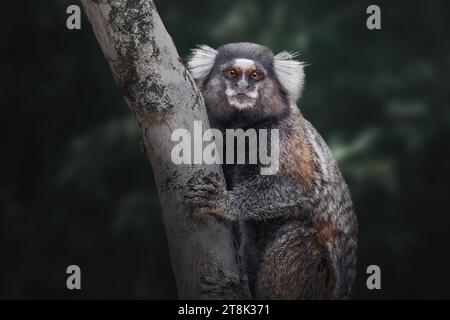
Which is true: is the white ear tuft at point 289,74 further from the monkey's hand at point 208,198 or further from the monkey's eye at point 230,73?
the monkey's hand at point 208,198

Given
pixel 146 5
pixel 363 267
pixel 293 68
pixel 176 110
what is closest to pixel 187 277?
pixel 176 110

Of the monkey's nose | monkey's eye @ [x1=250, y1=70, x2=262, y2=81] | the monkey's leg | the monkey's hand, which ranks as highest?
monkey's eye @ [x1=250, y1=70, x2=262, y2=81]

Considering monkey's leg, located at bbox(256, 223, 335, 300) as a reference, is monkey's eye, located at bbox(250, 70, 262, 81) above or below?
above

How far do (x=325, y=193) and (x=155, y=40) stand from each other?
85.5 inches

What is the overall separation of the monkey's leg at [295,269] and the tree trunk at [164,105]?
3.09 ft

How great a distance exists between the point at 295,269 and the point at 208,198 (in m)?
1.23

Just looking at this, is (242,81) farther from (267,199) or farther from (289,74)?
Answer: (267,199)

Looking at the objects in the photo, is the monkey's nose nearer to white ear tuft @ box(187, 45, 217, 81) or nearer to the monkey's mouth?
the monkey's mouth

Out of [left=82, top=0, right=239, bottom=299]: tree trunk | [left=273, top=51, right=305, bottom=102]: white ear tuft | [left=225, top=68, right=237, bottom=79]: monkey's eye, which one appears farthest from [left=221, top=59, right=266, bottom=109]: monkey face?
[left=82, top=0, right=239, bottom=299]: tree trunk

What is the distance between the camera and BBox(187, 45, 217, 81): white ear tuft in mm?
6148

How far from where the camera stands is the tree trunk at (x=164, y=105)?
4.26 metres

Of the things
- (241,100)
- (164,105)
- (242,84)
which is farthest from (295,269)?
(164,105)

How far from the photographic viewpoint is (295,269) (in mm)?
5457

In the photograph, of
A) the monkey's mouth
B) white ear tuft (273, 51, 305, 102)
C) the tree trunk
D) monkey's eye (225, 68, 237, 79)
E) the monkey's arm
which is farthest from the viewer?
white ear tuft (273, 51, 305, 102)
